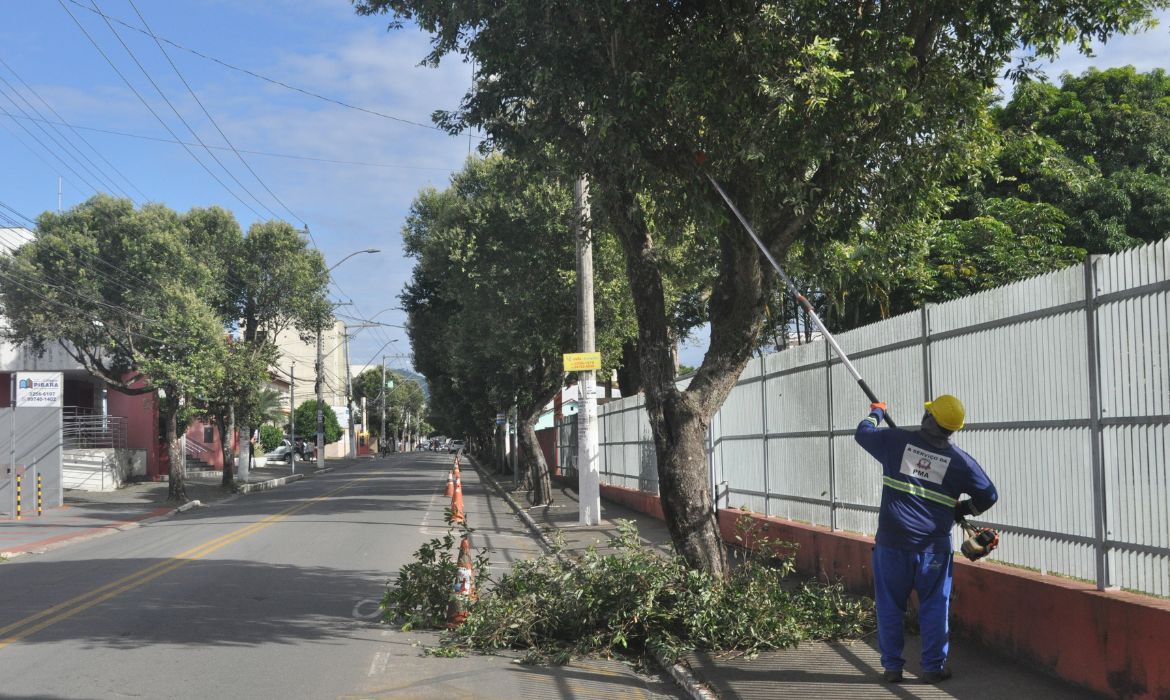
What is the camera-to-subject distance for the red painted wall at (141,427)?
40.9m

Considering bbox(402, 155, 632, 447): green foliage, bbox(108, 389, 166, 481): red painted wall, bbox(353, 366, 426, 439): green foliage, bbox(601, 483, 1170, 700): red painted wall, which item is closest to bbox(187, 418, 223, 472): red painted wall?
bbox(108, 389, 166, 481): red painted wall

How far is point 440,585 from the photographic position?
9.46 m

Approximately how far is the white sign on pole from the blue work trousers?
82.5ft

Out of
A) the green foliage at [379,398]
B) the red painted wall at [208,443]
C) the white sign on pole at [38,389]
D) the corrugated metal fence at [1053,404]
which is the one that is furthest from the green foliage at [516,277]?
the green foliage at [379,398]

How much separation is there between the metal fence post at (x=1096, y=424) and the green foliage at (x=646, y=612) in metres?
2.35

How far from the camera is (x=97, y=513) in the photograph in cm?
2648

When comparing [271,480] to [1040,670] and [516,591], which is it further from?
[1040,670]

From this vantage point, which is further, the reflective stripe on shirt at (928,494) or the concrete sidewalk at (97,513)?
the concrete sidewalk at (97,513)

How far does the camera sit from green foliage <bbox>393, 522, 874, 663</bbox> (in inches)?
315

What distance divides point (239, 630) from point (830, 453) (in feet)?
19.9

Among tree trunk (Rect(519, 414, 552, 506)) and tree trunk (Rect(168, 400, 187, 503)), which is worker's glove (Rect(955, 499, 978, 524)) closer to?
tree trunk (Rect(519, 414, 552, 506))

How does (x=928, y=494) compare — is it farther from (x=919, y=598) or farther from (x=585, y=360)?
(x=585, y=360)

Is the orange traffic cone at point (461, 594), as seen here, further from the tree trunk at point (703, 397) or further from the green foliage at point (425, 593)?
the tree trunk at point (703, 397)

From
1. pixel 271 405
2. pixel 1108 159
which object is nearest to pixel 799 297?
pixel 1108 159
